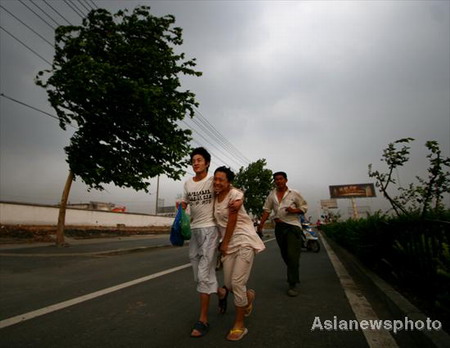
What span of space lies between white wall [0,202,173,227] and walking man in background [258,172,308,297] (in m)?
21.1

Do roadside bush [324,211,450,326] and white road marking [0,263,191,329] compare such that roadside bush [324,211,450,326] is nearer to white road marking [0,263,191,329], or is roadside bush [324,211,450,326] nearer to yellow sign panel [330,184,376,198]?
white road marking [0,263,191,329]

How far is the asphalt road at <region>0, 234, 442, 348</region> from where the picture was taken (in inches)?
95.3

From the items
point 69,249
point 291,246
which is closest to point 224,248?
point 291,246

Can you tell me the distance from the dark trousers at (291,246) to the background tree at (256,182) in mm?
40382

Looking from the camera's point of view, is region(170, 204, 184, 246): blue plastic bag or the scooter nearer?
region(170, 204, 184, 246): blue plastic bag

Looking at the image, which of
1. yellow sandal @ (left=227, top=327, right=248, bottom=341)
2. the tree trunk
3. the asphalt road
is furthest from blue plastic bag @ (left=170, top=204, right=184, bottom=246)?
the tree trunk

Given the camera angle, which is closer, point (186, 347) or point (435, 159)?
point (186, 347)

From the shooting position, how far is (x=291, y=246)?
13.5 ft

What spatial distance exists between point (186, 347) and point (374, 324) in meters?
1.98

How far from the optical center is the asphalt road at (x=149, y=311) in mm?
2421

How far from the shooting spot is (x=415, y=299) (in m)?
3.14

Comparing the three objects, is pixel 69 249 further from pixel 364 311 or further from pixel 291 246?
pixel 364 311

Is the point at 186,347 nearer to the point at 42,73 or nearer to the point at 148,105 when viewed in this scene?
the point at 148,105

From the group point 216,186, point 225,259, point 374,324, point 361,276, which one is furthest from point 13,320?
point 361,276
